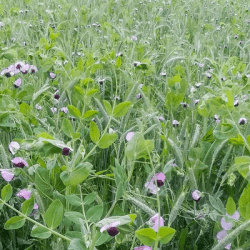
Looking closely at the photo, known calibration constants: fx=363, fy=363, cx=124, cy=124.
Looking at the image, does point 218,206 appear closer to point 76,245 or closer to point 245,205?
point 245,205

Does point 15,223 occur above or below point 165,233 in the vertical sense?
below

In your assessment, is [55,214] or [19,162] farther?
[19,162]

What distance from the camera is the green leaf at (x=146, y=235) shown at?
550 millimetres

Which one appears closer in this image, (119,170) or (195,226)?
(119,170)

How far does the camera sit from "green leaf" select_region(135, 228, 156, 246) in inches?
21.7

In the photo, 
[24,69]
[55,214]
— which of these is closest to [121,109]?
[55,214]

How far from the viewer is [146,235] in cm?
56

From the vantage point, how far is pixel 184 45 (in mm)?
2332

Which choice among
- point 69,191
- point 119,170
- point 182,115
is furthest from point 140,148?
point 182,115

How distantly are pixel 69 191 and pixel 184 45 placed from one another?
176 cm

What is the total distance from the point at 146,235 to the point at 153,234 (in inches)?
0.4

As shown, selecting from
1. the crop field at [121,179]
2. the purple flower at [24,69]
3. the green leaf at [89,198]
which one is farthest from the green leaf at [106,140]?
the purple flower at [24,69]

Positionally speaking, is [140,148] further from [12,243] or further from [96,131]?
[12,243]

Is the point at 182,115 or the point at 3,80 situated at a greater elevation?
the point at 3,80
